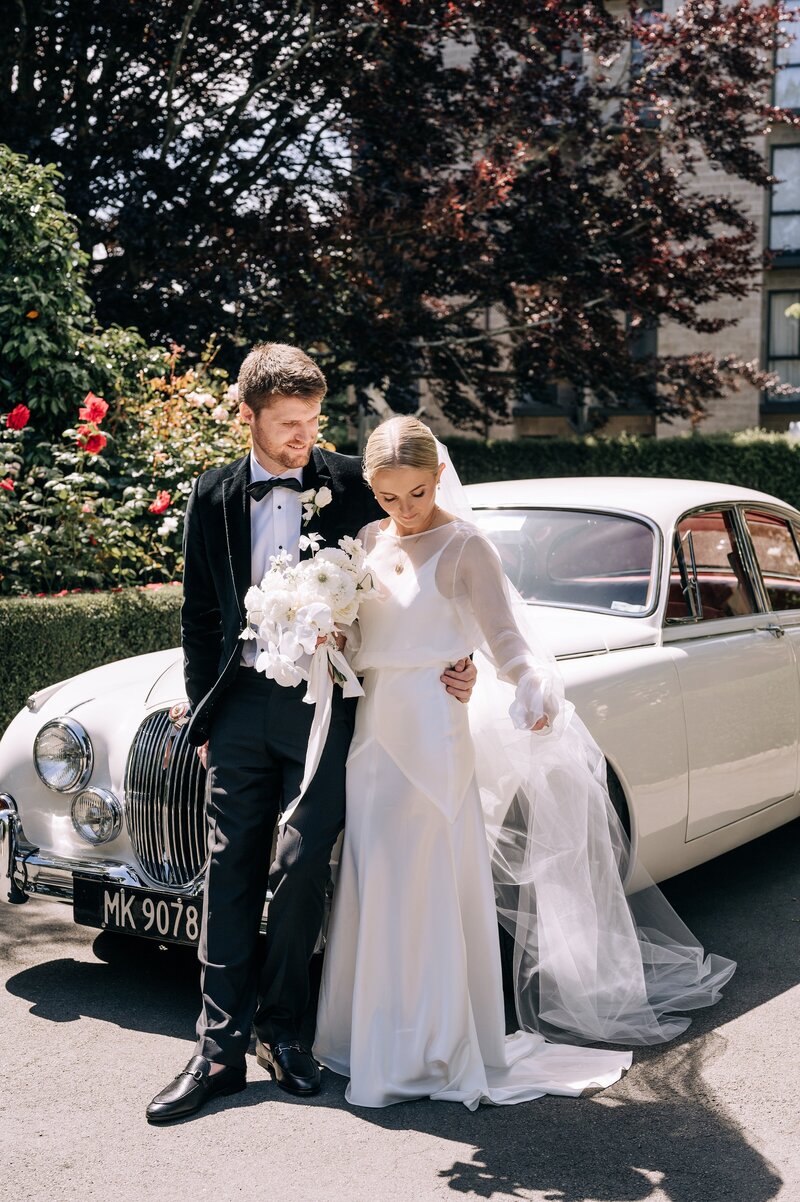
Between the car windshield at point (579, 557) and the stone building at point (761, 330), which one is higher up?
the stone building at point (761, 330)

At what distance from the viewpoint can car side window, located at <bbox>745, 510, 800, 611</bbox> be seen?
5.61m

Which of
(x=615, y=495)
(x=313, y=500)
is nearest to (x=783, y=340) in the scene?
(x=615, y=495)

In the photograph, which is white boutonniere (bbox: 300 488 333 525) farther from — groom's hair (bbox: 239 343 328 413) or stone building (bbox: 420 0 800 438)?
stone building (bbox: 420 0 800 438)

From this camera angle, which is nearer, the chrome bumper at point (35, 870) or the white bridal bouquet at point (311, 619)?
the white bridal bouquet at point (311, 619)

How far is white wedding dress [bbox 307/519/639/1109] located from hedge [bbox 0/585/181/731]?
3815mm

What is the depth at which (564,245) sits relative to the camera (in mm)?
14055

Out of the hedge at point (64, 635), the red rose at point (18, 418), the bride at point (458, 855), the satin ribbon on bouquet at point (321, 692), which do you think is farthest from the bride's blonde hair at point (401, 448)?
the red rose at point (18, 418)

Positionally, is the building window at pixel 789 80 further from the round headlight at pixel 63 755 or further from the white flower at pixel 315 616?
the white flower at pixel 315 616

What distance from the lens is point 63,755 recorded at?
14.1ft

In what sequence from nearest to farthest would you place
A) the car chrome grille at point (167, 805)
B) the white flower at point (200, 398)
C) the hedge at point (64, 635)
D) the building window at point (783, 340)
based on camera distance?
the car chrome grille at point (167, 805)
the hedge at point (64, 635)
the white flower at point (200, 398)
the building window at point (783, 340)

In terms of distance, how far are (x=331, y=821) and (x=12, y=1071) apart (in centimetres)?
119

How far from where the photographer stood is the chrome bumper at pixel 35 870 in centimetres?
403

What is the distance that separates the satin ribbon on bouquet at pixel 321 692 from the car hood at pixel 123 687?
0.80m

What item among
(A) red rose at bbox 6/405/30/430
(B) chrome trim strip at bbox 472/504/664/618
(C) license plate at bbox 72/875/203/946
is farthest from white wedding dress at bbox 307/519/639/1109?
(A) red rose at bbox 6/405/30/430
